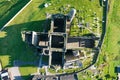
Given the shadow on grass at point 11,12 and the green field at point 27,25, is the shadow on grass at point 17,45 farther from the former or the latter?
the shadow on grass at point 11,12

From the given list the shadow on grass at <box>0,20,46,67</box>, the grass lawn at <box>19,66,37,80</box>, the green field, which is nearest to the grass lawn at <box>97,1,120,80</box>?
the green field

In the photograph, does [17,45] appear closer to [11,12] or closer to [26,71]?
[26,71]

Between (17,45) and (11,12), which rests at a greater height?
(11,12)

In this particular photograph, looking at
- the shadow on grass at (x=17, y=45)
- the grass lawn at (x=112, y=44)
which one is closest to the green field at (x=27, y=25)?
the shadow on grass at (x=17, y=45)

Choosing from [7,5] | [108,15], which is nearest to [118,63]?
[108,15]

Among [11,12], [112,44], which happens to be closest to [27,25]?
[11,12]

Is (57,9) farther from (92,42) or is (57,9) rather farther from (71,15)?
(92,42)
